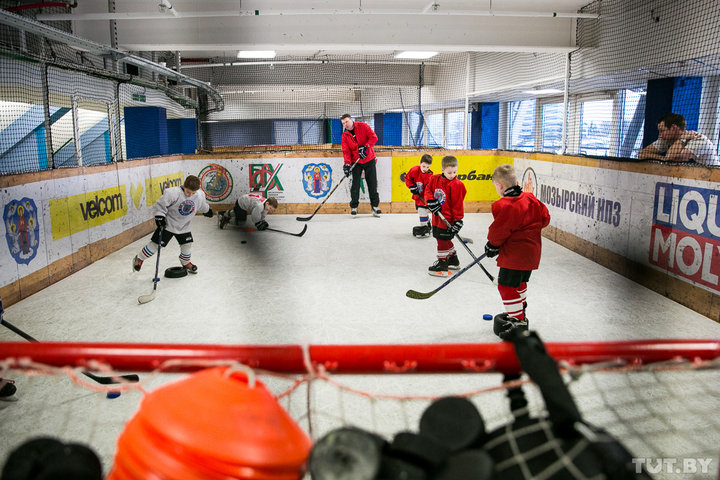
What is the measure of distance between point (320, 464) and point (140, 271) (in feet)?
17.0

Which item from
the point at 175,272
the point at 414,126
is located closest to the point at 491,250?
the point at 175,272

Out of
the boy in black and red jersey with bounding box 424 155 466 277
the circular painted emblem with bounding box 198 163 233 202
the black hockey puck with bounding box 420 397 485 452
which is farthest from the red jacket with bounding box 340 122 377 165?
the black hockey puck with bounding box 420 397 485 452

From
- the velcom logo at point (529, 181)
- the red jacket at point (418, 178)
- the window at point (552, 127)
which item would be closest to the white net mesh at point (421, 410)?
the red jacket at point (418, 178)

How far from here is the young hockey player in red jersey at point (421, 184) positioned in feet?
22.5

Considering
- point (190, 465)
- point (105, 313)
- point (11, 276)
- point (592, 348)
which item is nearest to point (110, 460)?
point (190, 465)

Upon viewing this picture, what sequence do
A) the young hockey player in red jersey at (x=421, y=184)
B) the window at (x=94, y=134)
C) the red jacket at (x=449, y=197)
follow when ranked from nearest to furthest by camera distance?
the red jacket at (x=449, y=197), the young hockey player in red jersey at (x=421, y=184), the window at (x=94, y=134)

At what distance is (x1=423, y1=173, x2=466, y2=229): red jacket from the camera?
5.08m

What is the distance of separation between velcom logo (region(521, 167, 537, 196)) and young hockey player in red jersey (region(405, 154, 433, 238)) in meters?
1.55

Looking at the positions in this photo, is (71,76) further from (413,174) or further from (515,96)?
(515,96)

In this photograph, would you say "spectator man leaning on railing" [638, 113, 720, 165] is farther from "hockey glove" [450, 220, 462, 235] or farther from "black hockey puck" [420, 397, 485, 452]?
"black hockey puck" [420, 397, 485, 452]

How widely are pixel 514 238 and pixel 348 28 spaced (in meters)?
5.50

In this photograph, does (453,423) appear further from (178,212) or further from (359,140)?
(359,140)
